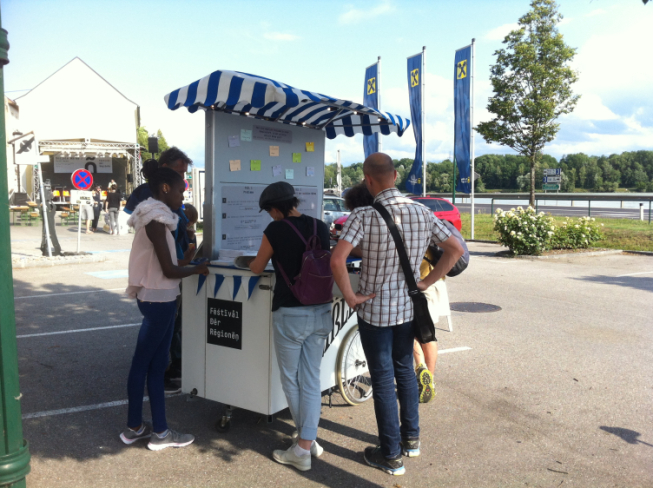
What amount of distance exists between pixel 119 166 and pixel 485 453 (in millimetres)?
45615

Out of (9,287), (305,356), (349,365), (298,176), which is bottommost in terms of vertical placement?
(349,365)

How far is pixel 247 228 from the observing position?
4.87m

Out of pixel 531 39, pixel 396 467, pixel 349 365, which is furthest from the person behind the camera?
pixel 531 39

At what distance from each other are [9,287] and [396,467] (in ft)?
8.12

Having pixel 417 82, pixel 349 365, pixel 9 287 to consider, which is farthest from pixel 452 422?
pixel 417 82

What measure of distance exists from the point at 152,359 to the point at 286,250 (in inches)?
48.8

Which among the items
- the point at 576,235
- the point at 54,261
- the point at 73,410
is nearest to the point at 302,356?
the point at 73,410

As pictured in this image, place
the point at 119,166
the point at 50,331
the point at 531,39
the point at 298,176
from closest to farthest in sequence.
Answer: the point at 298,176 → the point at 50,331 → the point at 531,39 → the point at 119,166

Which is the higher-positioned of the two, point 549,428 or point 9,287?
point 9,287

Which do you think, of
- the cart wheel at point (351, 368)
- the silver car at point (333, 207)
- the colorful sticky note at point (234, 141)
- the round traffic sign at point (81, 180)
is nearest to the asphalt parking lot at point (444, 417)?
the cart wheel at point (351, 368)

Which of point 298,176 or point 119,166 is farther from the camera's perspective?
point 119,166

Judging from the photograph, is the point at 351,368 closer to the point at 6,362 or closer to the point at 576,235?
the point at 6,362

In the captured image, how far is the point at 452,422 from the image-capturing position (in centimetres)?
429

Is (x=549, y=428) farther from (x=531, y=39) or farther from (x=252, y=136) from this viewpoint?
(x=531, y=39)
